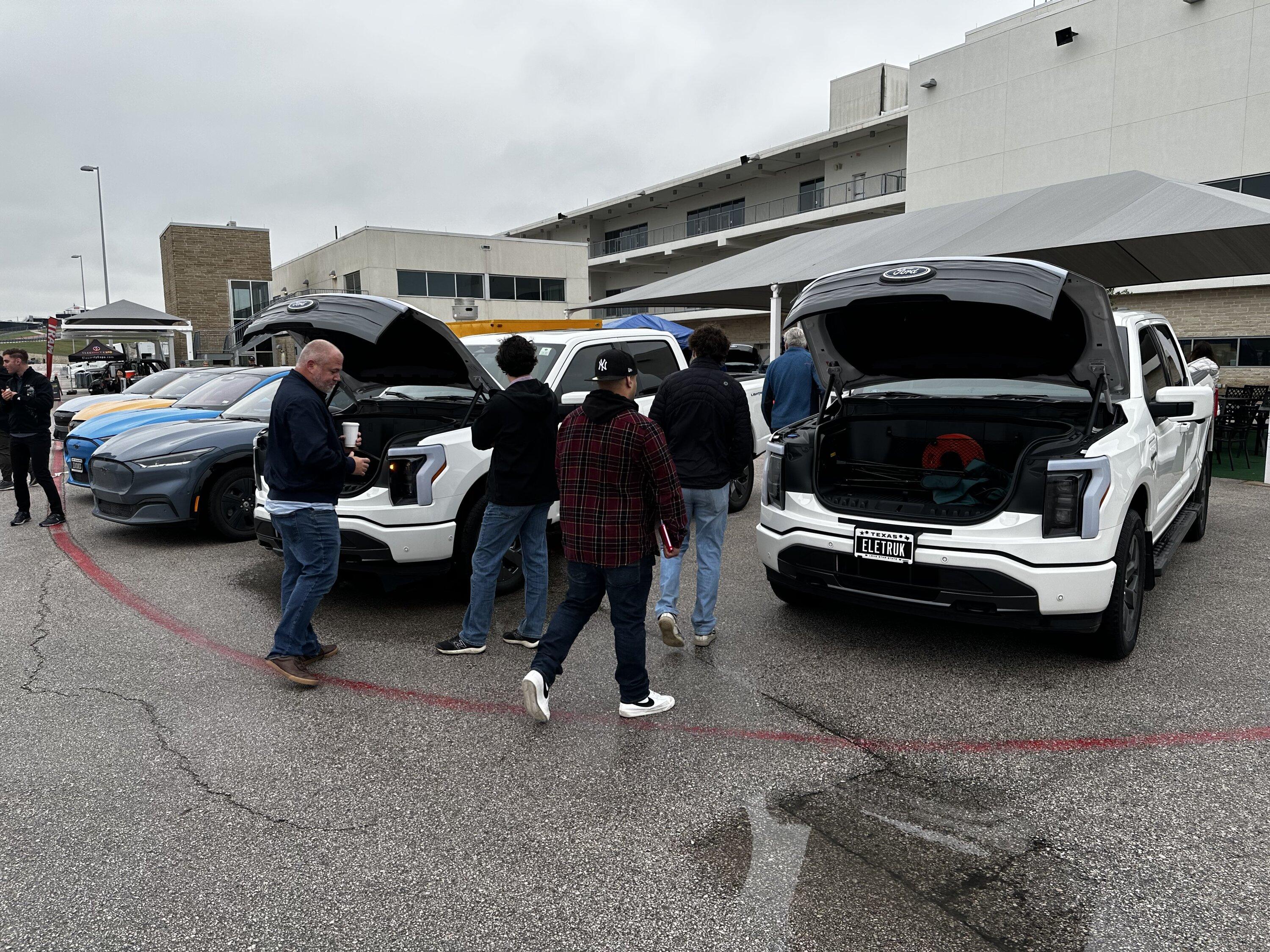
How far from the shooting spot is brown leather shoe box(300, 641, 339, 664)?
4621mm

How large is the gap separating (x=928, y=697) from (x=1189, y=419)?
98.4 inches

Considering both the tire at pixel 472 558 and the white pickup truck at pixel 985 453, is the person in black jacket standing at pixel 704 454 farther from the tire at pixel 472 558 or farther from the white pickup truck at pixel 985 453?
the tire at pixel 472 558

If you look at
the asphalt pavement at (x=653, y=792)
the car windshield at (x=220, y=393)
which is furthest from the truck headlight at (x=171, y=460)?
the car windshield at (x=220, y=393)

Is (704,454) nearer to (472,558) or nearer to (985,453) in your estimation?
(472,558)

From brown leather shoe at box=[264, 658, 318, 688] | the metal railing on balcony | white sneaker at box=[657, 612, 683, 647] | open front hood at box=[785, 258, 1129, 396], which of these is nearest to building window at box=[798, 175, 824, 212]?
the metal railing on balcony

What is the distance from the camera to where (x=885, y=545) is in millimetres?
4371

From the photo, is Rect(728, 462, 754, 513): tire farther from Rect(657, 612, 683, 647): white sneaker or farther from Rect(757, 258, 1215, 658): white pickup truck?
Rect(657, 612, 683, 647): white sneaker

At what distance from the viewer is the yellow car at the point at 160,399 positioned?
11508mm

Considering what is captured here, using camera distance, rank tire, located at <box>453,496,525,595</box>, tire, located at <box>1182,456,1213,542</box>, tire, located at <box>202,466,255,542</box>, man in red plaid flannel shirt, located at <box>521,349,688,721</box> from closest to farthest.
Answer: man in red plaid flannel shirt, located at <box>521,349,688,721</box> < tire, located at <box>453,496,525,595</box> < tire, located at <box>1182,456,1213,542</box> < tire, located at <box>202,466,255,542</box>

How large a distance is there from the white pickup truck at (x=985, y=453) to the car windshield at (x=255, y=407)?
572 cm

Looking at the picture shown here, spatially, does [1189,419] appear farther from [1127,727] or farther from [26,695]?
[26,695]

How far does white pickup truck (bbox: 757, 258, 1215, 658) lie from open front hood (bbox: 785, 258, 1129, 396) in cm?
1

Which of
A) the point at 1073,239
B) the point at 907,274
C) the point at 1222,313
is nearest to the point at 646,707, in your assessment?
the point at 907,274

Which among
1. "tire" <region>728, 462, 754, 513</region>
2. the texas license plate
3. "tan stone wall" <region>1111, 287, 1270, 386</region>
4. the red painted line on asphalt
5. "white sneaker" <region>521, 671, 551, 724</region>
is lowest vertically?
the red painted line on asphalt
